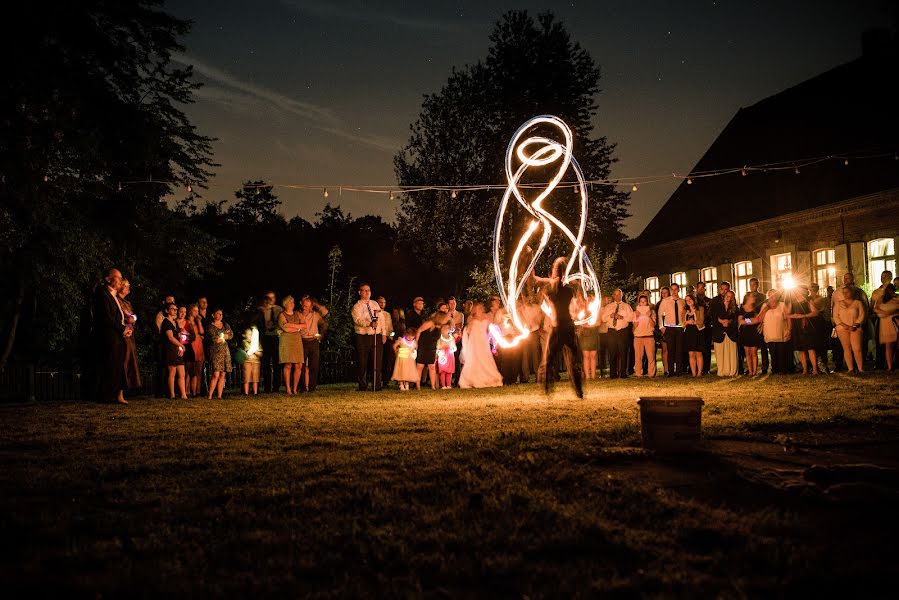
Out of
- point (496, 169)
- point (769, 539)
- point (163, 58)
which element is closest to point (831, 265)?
point (496, 169)

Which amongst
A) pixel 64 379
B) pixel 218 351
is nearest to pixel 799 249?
pixel 218 351

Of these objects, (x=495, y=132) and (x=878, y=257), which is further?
(x=495, y=132)

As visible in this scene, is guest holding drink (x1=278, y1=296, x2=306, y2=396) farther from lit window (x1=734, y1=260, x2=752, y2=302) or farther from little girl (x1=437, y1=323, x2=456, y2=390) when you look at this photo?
lit window (x1=734, y1=260, x2=752, y2=302)

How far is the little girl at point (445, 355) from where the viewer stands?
16.2 m

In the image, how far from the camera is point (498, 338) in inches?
617

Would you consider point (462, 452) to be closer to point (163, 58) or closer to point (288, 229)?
point (163, 58)

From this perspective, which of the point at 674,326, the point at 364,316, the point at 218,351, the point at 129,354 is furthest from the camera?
the point at 674,326

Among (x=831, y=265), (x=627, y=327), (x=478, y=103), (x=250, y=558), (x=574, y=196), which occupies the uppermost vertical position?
(x=478, y=103)

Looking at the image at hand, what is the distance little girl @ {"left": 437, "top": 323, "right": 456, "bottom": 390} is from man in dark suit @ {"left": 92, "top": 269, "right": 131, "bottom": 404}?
Result: 6.38 meters

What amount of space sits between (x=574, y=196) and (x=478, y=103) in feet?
23.0

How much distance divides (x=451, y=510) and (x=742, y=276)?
87.6ft

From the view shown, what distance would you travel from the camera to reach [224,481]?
557 centimetres

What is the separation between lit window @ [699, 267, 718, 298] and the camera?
98.6 ft

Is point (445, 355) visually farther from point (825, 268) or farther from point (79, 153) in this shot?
point (825, 268)
